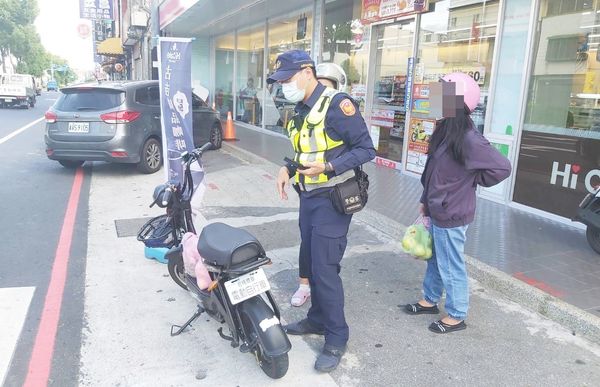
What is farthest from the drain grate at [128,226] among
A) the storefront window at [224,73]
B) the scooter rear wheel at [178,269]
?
the storefront window at [224,73]

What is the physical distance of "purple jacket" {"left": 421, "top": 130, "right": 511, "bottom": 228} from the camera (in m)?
3.11

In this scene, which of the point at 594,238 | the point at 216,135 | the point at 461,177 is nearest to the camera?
the point at 461,177

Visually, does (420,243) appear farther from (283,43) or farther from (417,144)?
(283,43)

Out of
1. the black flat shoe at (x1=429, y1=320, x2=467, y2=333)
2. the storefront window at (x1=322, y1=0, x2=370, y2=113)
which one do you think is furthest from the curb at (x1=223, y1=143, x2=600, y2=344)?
the storefront window at (x1=322, y1=0, x2=370, y2=113)

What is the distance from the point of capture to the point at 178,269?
12.3ft

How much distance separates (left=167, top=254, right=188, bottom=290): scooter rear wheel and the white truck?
28.3m

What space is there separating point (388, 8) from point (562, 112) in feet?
12.7

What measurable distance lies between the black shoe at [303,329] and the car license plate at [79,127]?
628cm

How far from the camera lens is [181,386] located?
2846 mm

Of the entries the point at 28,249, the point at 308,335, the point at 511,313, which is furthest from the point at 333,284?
the point at 28,249

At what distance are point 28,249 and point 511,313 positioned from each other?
4624 mm

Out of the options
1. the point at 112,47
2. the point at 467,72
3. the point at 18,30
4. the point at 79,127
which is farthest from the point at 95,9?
the point at 18,30

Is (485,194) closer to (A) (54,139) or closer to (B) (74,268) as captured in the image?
(B) (74,268)

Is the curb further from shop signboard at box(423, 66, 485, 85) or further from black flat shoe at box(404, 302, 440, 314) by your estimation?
shop signboard at box(423, 66, 485, 85)
